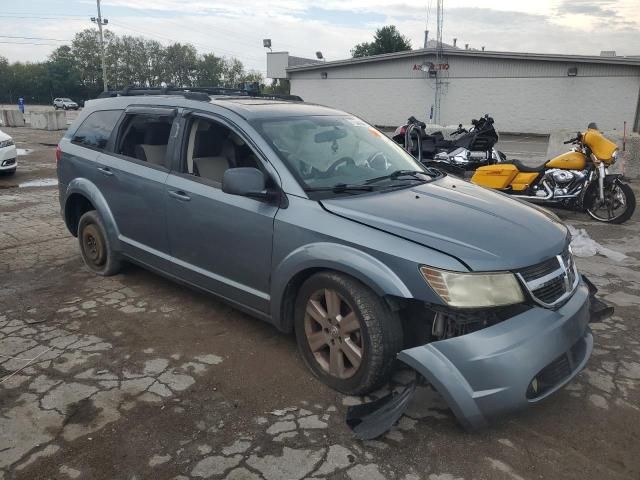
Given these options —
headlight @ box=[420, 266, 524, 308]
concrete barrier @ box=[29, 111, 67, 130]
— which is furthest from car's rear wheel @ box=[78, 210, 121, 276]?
concrete barrier @ box=[29, 111, 67, 130]

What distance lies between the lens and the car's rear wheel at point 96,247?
4.75m

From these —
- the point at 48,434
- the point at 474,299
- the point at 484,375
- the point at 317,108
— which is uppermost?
the point at 317,108

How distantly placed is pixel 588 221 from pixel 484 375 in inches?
234

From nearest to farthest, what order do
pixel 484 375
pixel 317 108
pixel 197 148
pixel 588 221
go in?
1. pixel 484 375
2. pixel 197 148
3. pixel 317 108
4. pixel 588 221

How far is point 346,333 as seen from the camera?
296cm

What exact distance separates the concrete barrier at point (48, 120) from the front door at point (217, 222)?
2162cm

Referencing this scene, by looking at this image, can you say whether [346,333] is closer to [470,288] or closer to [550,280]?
[470,288]

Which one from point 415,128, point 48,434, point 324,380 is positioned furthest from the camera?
point 415,128

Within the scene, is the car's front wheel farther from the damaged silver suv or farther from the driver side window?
the driver side window

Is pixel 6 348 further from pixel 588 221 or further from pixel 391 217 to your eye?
pixel 588 221

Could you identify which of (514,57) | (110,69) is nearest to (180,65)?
(110,69)

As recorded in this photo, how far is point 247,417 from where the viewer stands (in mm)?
2887

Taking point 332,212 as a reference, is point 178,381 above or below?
below

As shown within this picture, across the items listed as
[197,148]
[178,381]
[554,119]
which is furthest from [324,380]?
[554,119]
